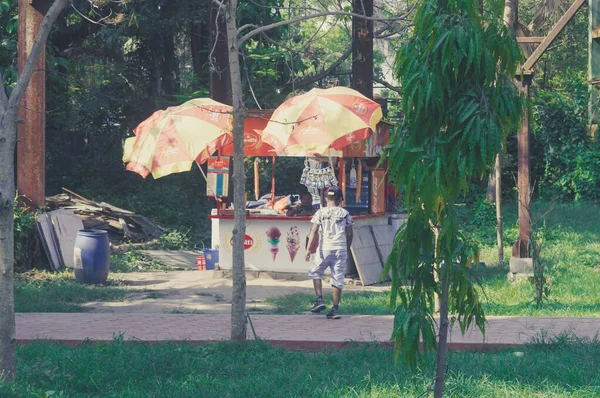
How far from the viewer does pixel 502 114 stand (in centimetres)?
529

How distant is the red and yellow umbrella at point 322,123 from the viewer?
571 inches

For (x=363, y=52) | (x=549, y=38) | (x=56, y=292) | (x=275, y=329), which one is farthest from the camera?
(x=363, y=52)

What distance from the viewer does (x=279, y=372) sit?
774cm

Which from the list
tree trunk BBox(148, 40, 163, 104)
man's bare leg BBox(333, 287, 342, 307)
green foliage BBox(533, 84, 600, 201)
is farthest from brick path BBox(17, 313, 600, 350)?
tree trunk BBox(148, 40, 163, 104)

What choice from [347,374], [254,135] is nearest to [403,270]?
[347,374]

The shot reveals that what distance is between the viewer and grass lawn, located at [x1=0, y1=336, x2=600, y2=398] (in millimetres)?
7008

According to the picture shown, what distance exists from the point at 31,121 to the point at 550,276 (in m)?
9.87

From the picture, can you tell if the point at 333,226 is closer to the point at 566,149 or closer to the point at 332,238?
the point at 332,238

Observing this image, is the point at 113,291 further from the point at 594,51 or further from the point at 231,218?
the point at 594,51

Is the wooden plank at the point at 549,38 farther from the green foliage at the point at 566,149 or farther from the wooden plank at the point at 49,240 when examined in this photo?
the green foliage at the point at 566,149

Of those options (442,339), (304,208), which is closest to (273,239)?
(304,208)

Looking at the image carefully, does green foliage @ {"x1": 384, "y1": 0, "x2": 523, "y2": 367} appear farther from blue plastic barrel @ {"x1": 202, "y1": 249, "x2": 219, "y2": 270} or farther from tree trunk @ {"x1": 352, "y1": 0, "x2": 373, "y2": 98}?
tree trunk @ {"x1": 352, "y1": 0, "x2": 373, "y2": 98}

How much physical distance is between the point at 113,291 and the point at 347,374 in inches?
281

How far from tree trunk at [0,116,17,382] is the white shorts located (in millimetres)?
4843
